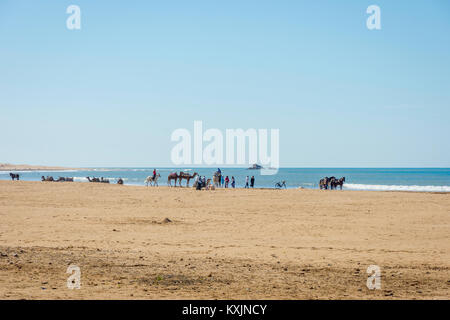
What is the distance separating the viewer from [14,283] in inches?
374

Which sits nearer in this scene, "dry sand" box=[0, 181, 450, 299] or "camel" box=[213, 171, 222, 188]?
"dry sand" box=[0, 181, 450, 299]

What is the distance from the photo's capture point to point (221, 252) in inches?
542

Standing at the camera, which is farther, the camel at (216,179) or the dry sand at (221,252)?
the camel at (216,179)

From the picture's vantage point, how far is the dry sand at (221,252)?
950 centimetres

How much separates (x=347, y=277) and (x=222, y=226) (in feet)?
31.2

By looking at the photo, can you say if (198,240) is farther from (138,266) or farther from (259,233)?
(138,266)

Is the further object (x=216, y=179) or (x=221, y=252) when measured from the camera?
(x=216, y=179)

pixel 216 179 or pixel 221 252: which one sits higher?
pixel 216 179

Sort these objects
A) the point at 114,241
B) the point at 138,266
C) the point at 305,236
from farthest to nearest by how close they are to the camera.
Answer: the point at 305,236 → the point at 114,241 → the point at 138,266

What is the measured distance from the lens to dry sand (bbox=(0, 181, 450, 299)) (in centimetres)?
950
